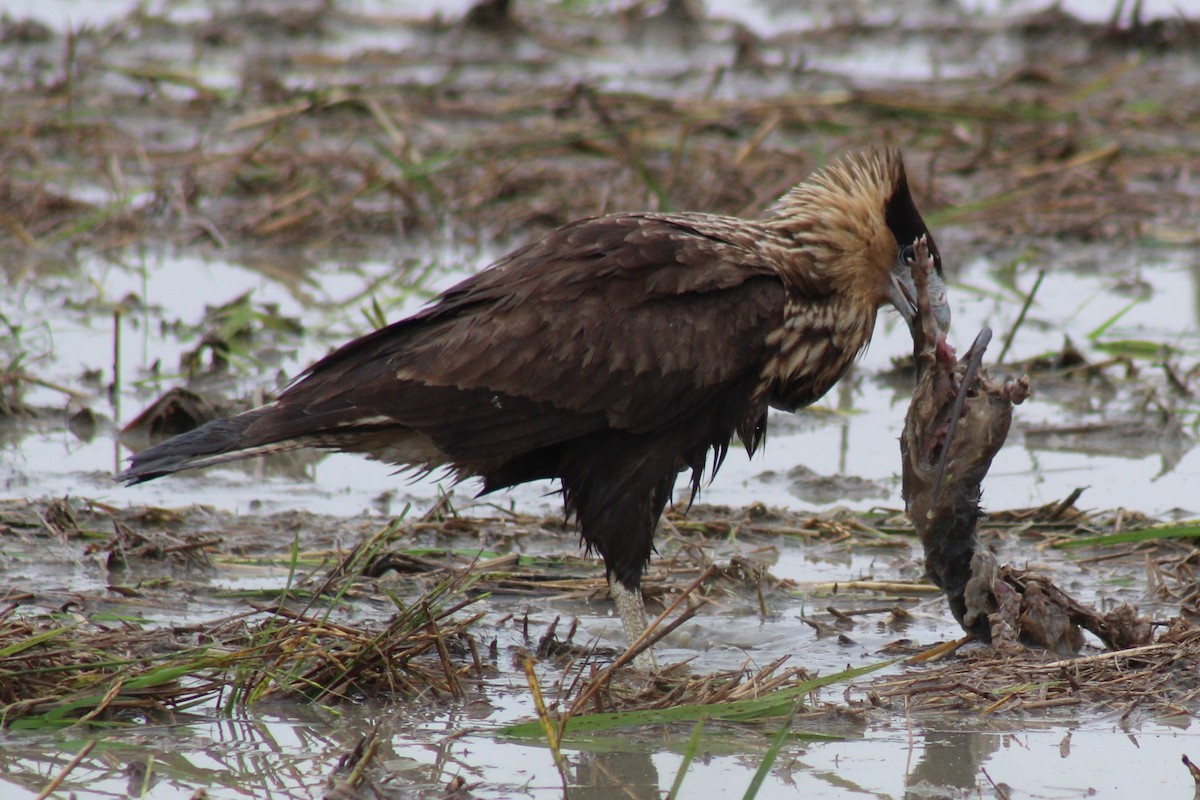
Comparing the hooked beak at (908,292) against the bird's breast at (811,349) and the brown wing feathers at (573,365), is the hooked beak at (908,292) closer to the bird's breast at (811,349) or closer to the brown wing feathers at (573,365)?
the bird's breast at (811,349)

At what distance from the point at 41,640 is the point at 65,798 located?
60 cm

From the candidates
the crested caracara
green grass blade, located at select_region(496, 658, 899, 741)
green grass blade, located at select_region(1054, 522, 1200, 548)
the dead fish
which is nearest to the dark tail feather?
the crested caracara

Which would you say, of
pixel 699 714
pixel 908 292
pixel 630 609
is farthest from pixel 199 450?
pixel 908 292

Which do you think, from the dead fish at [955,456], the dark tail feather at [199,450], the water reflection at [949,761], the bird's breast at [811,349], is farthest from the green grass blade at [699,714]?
the dark tail feather at [199,450]

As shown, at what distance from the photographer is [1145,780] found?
3.86 m

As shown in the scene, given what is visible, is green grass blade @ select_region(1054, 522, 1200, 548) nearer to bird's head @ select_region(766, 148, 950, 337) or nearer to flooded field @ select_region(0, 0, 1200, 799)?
flooded field @ select_region(0, 0, 1200, 799)

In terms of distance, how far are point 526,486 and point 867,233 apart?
1.91 m

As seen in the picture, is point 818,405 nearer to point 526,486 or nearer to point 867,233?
point 526,486

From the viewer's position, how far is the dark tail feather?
191 inches

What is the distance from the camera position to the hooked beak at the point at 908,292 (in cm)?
534

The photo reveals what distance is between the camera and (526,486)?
6707 mm

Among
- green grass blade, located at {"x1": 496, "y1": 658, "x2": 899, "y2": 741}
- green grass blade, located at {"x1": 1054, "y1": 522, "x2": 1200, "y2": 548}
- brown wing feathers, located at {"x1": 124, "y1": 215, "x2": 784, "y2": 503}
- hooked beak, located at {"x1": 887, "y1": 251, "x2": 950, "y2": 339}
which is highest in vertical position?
hooked beak, located at {"x1": 887, "y1": 251, "x2": 950, "y2": 339}

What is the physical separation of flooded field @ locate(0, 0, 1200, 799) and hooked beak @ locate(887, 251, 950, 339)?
842 millimetres

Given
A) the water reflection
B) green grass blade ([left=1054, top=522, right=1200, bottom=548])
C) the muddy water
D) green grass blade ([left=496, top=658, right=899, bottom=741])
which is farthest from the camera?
the muddy water
